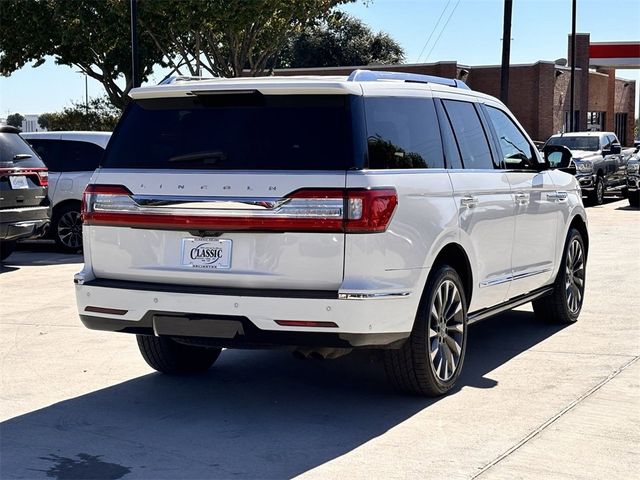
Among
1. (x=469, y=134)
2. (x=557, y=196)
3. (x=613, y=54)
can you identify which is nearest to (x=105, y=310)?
(x=469, y=134)

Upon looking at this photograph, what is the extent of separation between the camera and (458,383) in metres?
7.30

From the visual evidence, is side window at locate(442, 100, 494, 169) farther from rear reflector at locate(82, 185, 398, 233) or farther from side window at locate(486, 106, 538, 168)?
rear reflector at locate(82, 185, 398, 233)

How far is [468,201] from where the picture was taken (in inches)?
281

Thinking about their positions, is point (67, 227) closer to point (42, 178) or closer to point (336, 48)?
point (42, 178)

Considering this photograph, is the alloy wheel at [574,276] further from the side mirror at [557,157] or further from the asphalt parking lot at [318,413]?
the side mirror at [557,157]

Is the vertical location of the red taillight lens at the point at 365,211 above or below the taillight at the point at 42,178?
above

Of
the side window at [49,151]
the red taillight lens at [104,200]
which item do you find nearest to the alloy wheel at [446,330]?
the red taillight lens at [104,200]

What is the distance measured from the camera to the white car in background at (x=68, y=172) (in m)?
16.1

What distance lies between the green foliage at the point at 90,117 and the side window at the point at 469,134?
134ft

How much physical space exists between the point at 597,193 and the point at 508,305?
65.9 feet

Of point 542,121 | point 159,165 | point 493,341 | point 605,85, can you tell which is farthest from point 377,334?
point 605,85

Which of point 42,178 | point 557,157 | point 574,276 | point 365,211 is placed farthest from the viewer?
point 42,178

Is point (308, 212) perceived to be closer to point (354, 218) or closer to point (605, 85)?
point (354, 218)

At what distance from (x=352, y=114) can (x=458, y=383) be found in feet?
7.07
